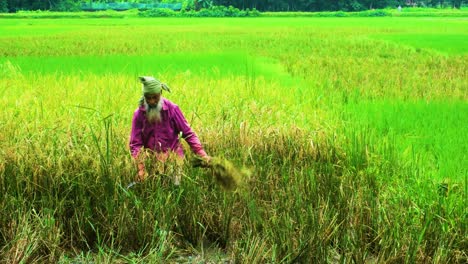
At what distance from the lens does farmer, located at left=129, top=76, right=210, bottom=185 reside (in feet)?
9.47

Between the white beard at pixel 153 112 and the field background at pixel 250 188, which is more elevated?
the white beard at pixel 153 112

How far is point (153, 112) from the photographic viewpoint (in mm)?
2918

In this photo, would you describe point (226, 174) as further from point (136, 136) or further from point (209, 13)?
point (209, 13)

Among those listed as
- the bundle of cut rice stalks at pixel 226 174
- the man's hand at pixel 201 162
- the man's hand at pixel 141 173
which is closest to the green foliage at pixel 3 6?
the man's hand at pixel 141 173

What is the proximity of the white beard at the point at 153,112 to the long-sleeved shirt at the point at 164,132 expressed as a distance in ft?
0.08

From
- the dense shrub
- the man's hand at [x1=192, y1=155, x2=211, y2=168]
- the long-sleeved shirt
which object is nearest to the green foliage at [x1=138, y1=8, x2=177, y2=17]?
the dense shrub

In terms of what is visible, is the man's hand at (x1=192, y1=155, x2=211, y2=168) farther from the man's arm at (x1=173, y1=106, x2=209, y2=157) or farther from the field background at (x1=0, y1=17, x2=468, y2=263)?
the man's arm at (x1=173, y1=106, x2=209, y2=157)

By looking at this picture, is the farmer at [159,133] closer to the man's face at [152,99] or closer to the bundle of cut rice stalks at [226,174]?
the man's face at [152,99]

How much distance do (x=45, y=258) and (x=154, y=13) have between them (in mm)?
46787

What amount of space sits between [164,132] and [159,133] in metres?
0.03

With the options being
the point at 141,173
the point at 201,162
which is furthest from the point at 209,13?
the point at 201,162

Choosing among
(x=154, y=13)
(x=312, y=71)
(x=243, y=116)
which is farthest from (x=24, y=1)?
(x=243, y=116)


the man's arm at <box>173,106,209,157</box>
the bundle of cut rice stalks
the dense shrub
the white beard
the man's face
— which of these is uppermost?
the man's face

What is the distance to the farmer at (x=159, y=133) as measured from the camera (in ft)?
9.47
